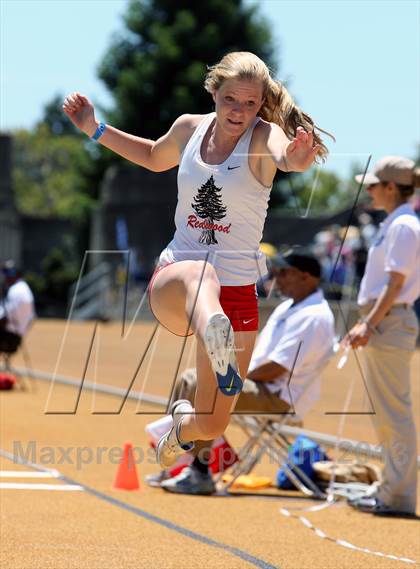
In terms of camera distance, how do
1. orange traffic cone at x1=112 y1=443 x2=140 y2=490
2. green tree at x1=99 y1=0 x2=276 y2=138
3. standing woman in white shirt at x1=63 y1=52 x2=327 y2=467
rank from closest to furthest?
standing woman in white shirt at x1=63 y1=52 x2=327 y2=467 < orange traffic cone at x1=112 y1=443 x2=140 y2=490 < green tree at x1=99 y1=0 x2=276 y2=138

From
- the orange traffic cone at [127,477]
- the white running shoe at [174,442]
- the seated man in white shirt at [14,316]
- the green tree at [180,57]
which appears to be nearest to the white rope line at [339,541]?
the orange traffic cone at [127,477]

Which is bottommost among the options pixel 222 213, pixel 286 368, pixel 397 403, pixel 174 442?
pixel 174 442

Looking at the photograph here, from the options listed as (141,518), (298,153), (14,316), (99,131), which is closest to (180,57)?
(14,316)

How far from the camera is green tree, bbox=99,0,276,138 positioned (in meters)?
44.8

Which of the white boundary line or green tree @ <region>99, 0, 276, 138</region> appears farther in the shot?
green tree @ <region>99, 0, 276, 138</region>

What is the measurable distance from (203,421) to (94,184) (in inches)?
1738

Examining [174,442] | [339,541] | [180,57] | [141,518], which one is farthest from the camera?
[180,57]

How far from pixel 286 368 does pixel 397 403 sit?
1.01 m

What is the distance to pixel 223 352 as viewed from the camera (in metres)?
4.70

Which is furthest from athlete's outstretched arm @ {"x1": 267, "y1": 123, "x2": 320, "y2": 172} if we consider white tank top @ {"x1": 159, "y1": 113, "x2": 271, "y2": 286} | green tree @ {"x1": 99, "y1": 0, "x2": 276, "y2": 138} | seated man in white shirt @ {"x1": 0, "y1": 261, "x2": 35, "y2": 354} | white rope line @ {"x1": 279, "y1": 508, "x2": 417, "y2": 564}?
green tree @ {"x1": 99, "y1": 0, "x2": 276, "y2": 138}

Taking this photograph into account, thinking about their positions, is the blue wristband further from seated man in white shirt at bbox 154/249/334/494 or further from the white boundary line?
the white boundary line

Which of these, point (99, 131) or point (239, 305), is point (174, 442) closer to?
point (239, 305)

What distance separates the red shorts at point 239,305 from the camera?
Result: 208 inches

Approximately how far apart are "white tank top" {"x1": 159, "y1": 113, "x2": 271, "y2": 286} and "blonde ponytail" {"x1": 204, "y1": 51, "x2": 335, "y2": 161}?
118 mm
